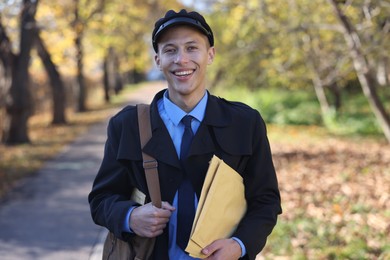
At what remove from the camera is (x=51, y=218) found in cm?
754

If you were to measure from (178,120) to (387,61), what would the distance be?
9485 mm

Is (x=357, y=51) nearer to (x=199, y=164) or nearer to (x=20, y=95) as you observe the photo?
(x=199, y=164)

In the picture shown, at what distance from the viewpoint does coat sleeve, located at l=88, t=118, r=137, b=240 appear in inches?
87.4

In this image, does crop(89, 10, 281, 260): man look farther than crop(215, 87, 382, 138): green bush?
No

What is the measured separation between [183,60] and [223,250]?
750mm

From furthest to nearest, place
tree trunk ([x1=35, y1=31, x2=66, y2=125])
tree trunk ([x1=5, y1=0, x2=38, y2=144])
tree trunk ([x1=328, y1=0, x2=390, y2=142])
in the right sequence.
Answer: tree trunk ([x1=35, y1=31, x2=66, y2=125]), tree trunk ([x1=5, y1=0, x2=38, y2=144]), tree trunk ([x1=328, y1=0, x2=390, y2=142])

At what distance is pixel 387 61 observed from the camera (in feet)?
Answer: 35.6

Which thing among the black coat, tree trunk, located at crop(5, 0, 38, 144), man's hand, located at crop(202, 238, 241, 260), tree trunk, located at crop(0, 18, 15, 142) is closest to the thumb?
man's hand, located at crop(202, 238, 241, 260)

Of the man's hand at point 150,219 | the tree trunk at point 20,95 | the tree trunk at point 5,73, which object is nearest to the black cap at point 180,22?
the man's hand at point 150,219

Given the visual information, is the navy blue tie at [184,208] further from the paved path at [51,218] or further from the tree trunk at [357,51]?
the tree trunk at [357,51]

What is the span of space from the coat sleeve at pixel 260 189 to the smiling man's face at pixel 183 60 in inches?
11.8

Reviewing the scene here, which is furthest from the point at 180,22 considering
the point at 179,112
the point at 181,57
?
the point at 179,112

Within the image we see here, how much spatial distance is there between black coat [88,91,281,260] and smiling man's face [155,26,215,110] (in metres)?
0.11

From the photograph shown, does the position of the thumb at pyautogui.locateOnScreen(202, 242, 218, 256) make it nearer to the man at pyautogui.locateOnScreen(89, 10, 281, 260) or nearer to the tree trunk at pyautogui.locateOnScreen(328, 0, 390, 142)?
the man at pyautogui.locateOnScreen(89, 10, 281, 260)
